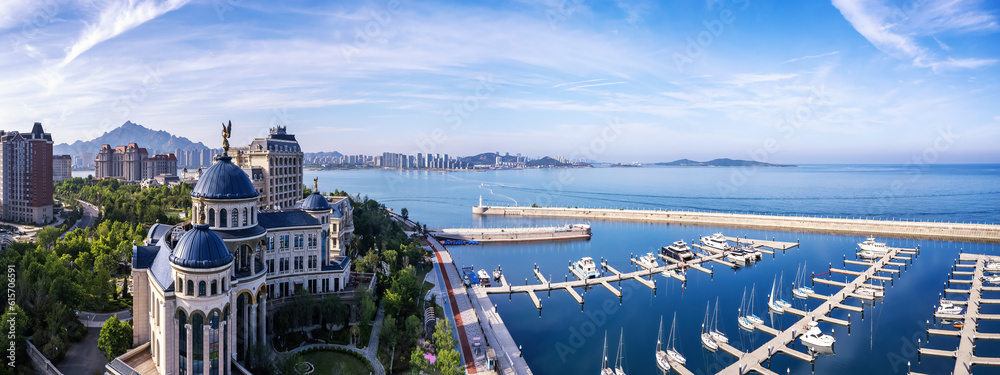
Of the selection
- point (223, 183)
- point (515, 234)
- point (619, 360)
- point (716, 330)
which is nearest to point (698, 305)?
point (716, 330)

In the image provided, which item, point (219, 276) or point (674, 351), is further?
point (674, 351)

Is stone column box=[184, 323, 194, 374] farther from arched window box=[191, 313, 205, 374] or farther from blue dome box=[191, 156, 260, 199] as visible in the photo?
blue dome box=[191, 156, 260, 199]

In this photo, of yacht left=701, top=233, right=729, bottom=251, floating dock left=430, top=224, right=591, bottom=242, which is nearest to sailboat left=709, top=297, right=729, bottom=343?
yacht left=701, top=233, right=729, bottom=251

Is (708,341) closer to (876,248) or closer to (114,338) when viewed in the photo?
(114,338)

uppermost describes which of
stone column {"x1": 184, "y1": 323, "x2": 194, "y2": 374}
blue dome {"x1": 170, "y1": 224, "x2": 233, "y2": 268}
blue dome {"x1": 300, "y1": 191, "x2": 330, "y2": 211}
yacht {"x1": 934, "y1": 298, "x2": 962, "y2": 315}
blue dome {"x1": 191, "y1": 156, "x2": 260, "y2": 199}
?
blue dome {"x1": 191, "y1": 156, "x2": 260, "y2": 199}

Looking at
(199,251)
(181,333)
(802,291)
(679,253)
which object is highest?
(199,251)

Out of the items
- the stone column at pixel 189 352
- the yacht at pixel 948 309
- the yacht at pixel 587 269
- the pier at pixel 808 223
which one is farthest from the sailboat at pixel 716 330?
the pier at pixel 808 223

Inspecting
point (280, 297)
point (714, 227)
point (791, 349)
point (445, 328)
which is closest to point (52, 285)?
point (280, 297)
